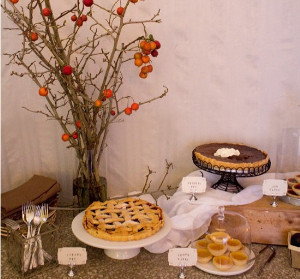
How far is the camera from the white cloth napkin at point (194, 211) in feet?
3.86

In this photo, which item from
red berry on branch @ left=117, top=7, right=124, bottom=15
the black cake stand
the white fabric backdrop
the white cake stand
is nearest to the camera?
the white cake stand

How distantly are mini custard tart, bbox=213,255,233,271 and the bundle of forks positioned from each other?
1.46ft

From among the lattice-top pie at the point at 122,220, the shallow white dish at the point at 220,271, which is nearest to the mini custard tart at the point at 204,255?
the shallow white dish at the point at 220,271

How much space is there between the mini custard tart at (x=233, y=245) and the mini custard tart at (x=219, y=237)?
1 centimetres

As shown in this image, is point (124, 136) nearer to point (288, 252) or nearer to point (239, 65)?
point (239, 65)

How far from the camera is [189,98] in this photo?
1.43 metres

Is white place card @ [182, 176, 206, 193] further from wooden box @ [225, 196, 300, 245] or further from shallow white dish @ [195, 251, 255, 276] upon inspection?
shallow white dish @ [195, 251, 255, 276]

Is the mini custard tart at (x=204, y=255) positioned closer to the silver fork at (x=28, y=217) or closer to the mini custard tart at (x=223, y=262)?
the mini custard tart at (x=223, y=262)

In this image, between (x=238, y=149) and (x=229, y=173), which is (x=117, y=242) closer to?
(x=229, y=173)

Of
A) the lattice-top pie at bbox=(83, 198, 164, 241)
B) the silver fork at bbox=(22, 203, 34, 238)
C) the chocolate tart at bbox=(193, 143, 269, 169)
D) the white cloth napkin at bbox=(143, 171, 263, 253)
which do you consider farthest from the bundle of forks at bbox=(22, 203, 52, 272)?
the chocolate tart at bbox=(193, 143, 269, 169)

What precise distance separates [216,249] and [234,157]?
30 cm

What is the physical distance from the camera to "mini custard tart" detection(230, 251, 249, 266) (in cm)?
105

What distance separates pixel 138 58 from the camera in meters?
1.15

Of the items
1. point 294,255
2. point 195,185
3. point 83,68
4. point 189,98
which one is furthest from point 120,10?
point 294,255
